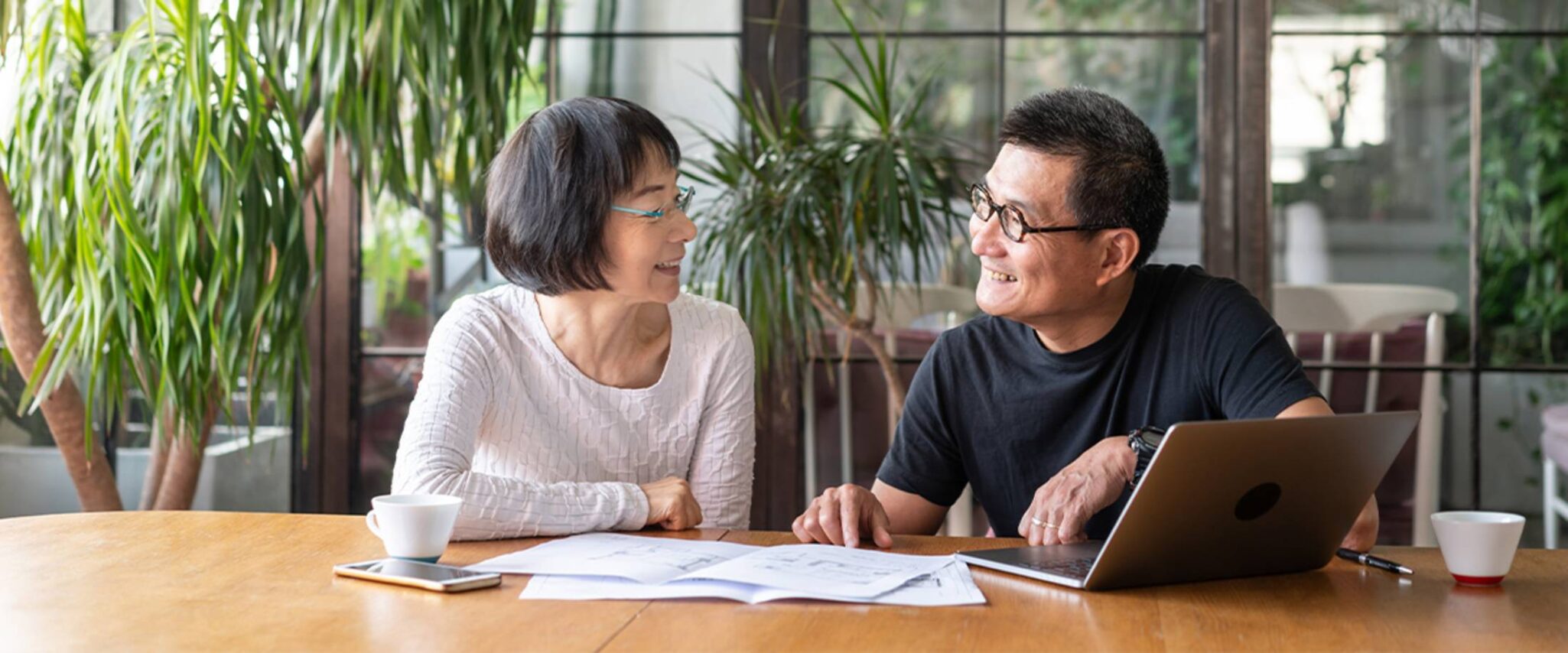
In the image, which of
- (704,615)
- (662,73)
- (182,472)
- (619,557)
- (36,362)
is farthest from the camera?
(662,73)

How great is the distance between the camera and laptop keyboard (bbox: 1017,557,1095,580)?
1.39 meters

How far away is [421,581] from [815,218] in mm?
1801

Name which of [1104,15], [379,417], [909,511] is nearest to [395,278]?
[379,417]

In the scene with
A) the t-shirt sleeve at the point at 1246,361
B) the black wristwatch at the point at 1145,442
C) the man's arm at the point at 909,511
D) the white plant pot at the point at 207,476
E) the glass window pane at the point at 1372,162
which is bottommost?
the white plant pot at the point at 207,476

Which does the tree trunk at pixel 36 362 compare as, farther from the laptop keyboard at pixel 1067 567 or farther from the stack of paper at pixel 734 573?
the laptop keyboard at pixel 1067 567

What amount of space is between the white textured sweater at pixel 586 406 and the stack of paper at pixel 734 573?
1.18ft

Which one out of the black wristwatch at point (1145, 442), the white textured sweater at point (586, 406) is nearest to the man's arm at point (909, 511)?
the white textured sweater at point (586, 406)

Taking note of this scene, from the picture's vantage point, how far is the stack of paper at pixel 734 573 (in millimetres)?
1315

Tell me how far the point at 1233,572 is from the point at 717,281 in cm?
168

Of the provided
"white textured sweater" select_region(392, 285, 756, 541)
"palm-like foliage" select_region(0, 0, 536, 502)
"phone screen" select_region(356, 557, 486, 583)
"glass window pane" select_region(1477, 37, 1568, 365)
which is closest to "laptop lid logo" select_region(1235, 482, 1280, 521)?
"phone screen" select_region(356, 557, 486, 583)

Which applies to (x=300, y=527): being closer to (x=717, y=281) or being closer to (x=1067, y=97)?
(x=1067, y=97)

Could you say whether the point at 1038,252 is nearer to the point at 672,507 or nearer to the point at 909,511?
the point at 909,511

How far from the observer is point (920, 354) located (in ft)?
11.5

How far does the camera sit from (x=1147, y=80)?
138 inches
